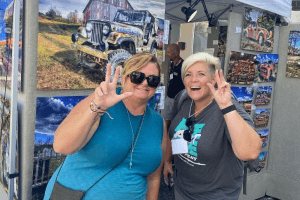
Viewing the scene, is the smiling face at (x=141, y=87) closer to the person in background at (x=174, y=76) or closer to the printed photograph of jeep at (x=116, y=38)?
the printed photograph of jeep at (x=116, y=38)

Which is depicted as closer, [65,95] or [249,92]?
[65,95]

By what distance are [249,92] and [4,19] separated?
283cm

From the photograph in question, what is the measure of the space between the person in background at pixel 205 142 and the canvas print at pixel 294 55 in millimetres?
2380

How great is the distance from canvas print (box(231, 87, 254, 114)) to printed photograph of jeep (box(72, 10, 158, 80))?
53.9 inches

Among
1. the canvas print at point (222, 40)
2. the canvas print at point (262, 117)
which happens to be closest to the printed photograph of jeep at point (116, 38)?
the canvas print at point (222, 40)

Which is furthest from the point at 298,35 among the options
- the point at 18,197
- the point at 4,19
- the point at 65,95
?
the point at 18,197

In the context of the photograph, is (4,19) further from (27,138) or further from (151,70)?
(151,70)

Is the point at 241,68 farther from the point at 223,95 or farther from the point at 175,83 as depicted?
the point at 223,95

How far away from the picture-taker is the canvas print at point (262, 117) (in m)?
3.85

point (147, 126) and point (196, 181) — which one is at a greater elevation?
point (147, 126)

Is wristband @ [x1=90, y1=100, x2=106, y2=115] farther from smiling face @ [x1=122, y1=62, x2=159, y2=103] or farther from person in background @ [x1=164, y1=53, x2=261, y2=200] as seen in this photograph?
person in background @ [x1=164, y1=53, x2=261, y2=200]

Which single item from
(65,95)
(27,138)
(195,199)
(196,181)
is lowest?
(195,199)

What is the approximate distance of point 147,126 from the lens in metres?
1.72

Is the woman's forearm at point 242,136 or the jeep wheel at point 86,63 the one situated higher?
the jeep wheel at point 86,63
